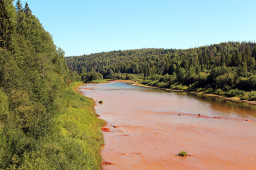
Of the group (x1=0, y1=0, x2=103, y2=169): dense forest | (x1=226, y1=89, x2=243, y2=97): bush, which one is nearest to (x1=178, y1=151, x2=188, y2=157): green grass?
(x1=0, y1=0, x2=103, y2=169): dense forest

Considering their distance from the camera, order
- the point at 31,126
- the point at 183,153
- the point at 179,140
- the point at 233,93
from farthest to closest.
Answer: the point at 233,93
the point at 179,140
the point at 183,153
the point at 31,126

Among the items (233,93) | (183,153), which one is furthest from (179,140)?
(233,93)

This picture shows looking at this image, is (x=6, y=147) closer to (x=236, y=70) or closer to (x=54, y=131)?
(x=54, y=131)

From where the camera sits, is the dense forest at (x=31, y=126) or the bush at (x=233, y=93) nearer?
the dense forest at (x=31, y=126)

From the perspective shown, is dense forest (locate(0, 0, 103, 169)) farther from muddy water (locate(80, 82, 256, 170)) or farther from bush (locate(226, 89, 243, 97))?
bush (locate(226, 89, 243, 97))

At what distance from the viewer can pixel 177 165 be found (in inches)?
829

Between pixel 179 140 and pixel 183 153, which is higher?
pixel 183 153

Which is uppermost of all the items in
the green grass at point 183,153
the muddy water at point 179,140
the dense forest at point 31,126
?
the dense forest at point 31,126

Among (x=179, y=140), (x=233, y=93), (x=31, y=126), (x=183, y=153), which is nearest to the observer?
(x=31, y=126)

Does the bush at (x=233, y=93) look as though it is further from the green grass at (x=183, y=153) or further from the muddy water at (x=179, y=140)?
the green grass at (x=183, y=153)

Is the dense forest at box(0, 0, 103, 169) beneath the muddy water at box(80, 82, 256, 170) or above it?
above

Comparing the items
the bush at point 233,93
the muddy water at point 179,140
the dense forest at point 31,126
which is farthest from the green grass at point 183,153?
the bush at point 233,93

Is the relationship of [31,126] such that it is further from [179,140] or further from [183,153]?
[179,140]

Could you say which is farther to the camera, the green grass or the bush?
the bush
